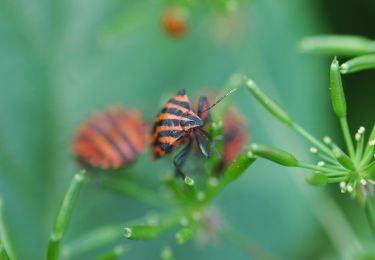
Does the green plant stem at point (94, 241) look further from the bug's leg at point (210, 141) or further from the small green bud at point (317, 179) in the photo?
the small green bud at point (317, 179)

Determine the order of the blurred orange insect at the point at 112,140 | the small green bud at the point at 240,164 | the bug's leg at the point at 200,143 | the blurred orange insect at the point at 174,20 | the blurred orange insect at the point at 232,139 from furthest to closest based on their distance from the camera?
the blurred orange insect at the point at 174,20 → the blurred orange insect at the point at 112,140 → the blurred orange insect at the point at 232,139 → the bug's leg at the point at 200,143 → the small green bud at the point at 240,164

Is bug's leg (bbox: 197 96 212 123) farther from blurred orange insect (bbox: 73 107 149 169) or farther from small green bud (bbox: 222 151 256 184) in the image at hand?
blurred orange insect (bbox: 73 107 149 169)

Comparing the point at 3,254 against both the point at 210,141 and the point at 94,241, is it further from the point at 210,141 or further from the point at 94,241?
the point at 210,141

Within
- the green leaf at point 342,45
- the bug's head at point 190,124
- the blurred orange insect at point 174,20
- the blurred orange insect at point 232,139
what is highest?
the blurred orange insect at point 174,20

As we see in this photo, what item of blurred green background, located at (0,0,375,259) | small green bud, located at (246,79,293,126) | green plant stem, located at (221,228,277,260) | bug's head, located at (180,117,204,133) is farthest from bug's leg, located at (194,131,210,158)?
blurred green background, located at (0,0,375,259)

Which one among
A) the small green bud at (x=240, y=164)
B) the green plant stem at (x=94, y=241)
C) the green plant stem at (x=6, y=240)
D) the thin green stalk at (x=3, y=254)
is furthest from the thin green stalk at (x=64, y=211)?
the small green bud at (x=240, y=164)

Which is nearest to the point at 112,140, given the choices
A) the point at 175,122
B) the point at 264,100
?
the point at 175,122

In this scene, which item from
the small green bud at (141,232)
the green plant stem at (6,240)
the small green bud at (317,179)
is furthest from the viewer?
the green plant stem at (6,240)
